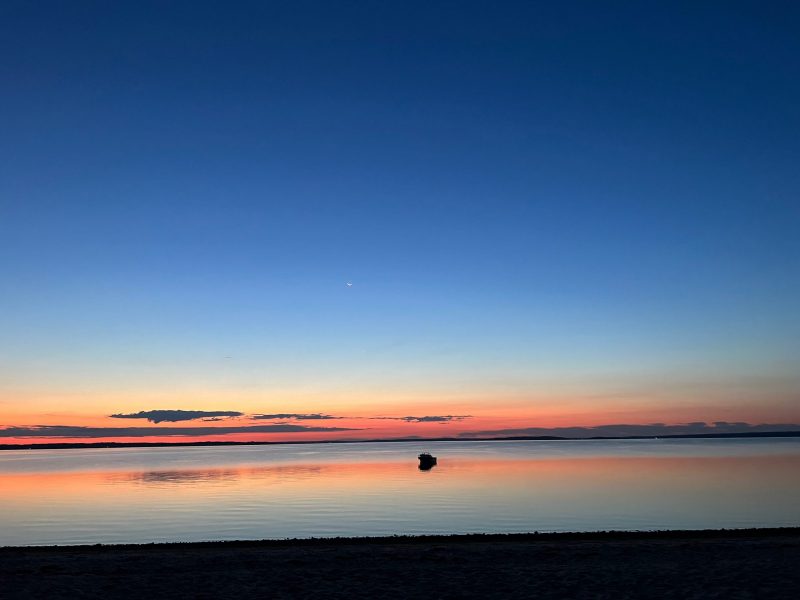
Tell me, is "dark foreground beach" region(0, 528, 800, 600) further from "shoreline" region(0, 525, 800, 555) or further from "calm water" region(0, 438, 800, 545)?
"calm water" region(0, 438, 800, 545)

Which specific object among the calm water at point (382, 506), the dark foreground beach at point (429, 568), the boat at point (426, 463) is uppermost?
the dark foreground beach at point (429, 568)

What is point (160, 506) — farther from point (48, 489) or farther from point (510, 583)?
point (510, 583)

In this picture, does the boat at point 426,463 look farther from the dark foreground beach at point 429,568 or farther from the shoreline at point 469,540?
the dark foreground beach at point 429,568

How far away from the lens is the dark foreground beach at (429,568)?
17188mm

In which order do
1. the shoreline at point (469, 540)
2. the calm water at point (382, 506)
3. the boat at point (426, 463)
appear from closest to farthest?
the shoreline at point (469, 540) → the calm water at point (382, 506) → the boat at point (426, 463)

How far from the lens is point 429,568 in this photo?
66.1ft

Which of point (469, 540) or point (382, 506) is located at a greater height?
point (469, 540)

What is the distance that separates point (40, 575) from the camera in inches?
768

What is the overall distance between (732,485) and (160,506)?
51.8m

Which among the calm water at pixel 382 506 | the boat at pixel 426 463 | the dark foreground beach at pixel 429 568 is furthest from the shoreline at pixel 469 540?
the boat at pixel 426 463

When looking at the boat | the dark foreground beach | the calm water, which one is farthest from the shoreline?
the boat

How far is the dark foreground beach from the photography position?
1719 centimetres

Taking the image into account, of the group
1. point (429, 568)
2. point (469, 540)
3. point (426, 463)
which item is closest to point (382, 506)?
point (469, 540)

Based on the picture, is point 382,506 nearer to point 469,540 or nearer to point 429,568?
point 469,540
